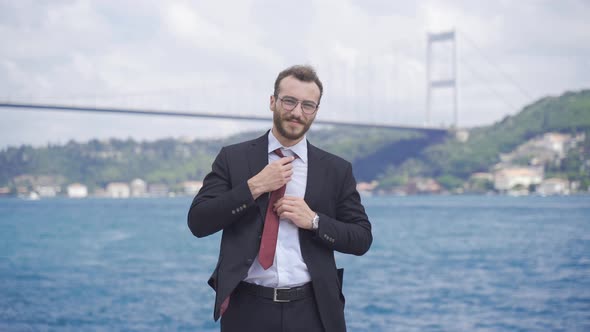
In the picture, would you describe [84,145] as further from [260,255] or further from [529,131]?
[260,255]

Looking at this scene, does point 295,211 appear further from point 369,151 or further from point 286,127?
point 369,151

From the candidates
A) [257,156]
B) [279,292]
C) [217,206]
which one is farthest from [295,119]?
[279,292]

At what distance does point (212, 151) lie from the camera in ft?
168

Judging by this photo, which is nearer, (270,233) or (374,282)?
(270,233)

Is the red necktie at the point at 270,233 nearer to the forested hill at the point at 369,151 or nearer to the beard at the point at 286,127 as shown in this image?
the beard at the point at 286,127

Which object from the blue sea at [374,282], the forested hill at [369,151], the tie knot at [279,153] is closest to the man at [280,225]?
the tie knot at [279,153]

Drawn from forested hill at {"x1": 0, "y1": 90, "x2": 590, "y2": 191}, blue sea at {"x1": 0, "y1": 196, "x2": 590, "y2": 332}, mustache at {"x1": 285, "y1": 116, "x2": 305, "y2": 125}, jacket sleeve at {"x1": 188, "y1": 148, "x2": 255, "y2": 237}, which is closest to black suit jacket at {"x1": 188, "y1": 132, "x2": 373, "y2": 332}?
jacket sleeve at {"x1": 188, "y1": 148, "x2": 255, "y2": 237}

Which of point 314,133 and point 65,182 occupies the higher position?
point 314,133

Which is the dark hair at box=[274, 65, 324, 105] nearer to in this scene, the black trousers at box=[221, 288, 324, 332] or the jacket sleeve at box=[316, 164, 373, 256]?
the jacket sleeve at box=[316, 164, 373, 256]

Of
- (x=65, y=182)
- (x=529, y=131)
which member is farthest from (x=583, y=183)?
(x=65, y=182)

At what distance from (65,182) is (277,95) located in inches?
2371

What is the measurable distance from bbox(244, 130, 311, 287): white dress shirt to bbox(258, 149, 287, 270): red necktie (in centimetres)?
3

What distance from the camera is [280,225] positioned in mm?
1673

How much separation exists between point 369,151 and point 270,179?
47.7 meters
